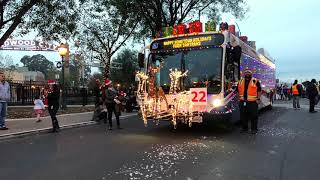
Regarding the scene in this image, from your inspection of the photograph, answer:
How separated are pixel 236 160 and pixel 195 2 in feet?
77.9

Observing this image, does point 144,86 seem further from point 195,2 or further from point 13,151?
point 195,2

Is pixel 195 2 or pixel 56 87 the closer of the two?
pixel 56 87

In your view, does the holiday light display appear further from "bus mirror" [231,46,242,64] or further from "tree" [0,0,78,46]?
"tree" [0,0,78,46]

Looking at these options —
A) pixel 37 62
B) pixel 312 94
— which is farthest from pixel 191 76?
pixel 37 62

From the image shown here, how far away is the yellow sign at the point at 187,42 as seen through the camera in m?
12.9

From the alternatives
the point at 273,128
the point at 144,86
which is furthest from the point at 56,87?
the point at 273,128

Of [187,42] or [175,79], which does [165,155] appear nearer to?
[175,79]

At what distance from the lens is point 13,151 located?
10.1 m

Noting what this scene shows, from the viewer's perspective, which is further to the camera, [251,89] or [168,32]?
[168,32]

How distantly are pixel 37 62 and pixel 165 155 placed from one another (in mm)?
138657

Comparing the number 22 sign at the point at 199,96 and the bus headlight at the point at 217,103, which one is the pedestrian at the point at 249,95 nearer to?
the bus headlight at the point at 217,103

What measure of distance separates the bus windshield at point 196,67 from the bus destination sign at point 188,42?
0.63 feet

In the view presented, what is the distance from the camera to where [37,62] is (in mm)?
141375

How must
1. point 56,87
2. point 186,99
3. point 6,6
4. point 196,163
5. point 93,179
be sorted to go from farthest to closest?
1. point 6,6
2. point 56,87
3. point 186,99
4. point 196,163
5. point 93,179
